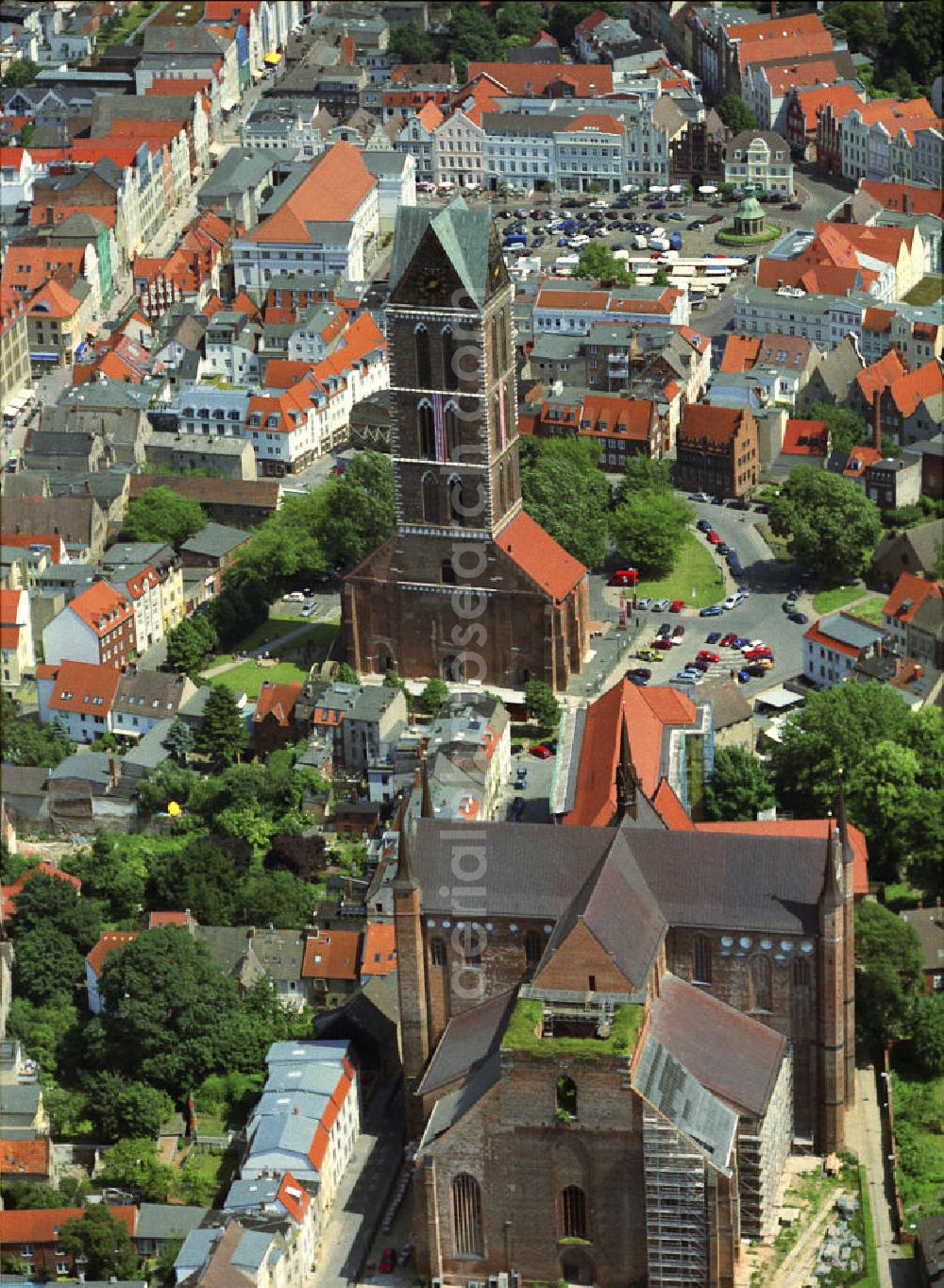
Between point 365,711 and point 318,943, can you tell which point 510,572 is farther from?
point 318,943

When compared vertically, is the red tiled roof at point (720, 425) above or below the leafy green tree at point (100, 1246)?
below

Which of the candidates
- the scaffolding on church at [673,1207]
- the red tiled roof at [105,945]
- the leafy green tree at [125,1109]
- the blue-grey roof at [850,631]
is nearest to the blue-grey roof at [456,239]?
the blue-grey roof at [850,631]

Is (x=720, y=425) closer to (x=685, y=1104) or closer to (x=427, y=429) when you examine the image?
(x=427, y=429)

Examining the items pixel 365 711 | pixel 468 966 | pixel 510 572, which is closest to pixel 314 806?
pixel 365 711

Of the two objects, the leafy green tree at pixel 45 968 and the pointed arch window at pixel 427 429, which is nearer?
the leafy green tree at pixel 45 968

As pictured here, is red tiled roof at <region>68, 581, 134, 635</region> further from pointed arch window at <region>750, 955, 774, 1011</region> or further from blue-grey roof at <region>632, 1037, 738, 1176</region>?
blue-grey roof at <region>632, 1037, 738, 1176</region>

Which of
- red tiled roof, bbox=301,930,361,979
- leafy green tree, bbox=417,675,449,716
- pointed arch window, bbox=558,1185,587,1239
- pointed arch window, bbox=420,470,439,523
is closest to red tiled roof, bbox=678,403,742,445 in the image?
pointed arch window, bbox=420,470,439,523

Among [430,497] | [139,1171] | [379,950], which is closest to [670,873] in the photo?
[379,950]

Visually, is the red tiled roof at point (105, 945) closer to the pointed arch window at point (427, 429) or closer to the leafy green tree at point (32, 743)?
the leafy green tree at point (32, 743)
